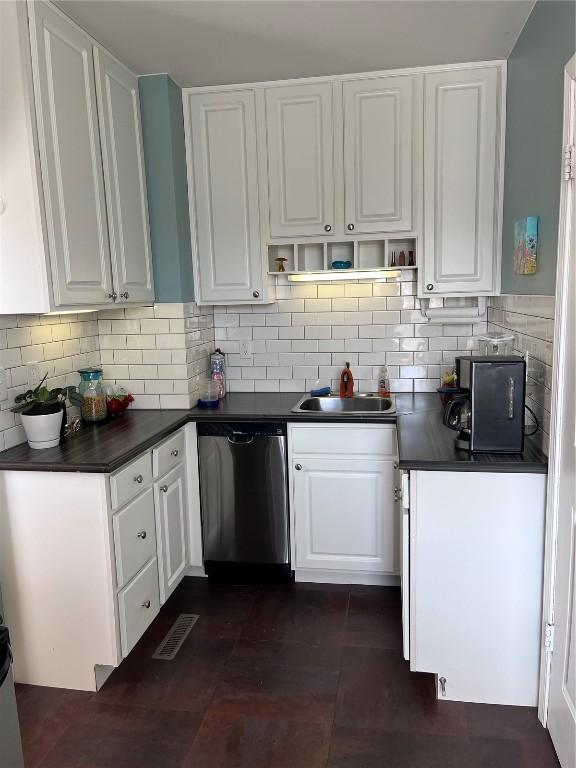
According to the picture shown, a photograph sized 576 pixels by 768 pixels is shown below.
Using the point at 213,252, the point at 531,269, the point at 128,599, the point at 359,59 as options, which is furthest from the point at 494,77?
the point at 128,599

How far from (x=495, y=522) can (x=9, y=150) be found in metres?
2.15

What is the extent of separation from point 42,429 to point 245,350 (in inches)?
56.3

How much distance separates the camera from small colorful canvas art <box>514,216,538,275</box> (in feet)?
7.38

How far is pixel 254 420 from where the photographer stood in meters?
2.95

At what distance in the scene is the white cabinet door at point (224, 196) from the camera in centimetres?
310

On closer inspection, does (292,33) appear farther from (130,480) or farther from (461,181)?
(130,480)

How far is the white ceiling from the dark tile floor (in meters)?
2.57

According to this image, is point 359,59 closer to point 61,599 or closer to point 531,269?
point 531,269

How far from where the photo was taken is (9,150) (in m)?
2.10

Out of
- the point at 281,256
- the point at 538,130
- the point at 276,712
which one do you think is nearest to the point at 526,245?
the point at 538,130

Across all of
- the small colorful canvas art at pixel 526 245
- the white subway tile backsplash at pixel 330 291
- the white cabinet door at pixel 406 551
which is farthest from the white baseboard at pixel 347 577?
the small colorful canvas art at pixel 526 245

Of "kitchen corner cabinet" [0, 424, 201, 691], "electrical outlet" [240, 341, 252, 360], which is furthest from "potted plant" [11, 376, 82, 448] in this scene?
"electrical outlet" [240, 341, 252, 360]

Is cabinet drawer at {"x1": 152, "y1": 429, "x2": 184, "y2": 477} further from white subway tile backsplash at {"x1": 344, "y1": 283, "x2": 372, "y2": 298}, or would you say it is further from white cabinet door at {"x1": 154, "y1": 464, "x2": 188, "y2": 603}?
white subway tile backsplash at {"x1": 344, "y1": 283, "x2": 372, "y2": 298}

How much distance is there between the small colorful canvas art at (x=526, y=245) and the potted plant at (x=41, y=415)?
1.97m
